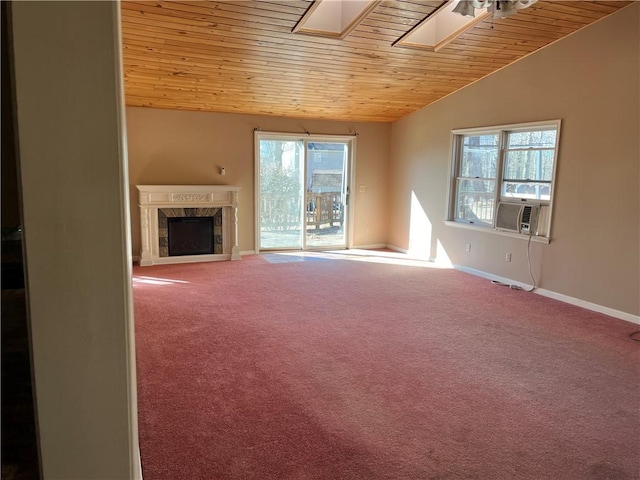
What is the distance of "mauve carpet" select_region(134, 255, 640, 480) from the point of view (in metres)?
2.15

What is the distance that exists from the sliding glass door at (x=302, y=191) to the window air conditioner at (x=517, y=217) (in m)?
2.90

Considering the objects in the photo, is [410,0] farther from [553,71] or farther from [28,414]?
[28,414]

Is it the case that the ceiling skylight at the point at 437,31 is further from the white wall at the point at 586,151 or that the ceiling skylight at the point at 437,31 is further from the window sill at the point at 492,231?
the window sill at the point at 492,231

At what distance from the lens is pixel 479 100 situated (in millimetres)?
5965

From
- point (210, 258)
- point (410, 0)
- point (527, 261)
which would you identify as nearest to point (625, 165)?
point (527, 261)

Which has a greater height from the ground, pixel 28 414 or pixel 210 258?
pixel 28 414

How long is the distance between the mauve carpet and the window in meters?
1.34

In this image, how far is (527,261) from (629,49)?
2.41 metres

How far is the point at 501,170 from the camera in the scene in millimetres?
5746

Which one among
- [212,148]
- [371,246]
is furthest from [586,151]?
[212,148]

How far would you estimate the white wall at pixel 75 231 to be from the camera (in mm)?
742

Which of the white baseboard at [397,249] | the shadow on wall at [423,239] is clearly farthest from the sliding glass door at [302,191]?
the shadow on wall at [423,239]

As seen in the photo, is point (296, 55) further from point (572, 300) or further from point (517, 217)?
point (572, 300)

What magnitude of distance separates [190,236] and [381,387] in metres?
4.64
